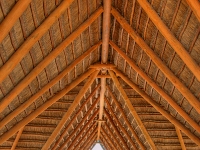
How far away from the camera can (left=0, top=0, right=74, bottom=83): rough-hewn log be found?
5.21 meters

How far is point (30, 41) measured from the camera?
17.3ft

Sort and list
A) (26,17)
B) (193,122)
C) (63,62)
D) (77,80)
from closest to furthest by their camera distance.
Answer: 1. (26,17)
2. (193,122)
3. (63,62)
4. (77,80)

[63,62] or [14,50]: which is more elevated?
[63,62]

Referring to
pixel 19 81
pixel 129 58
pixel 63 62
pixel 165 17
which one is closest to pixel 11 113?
pixel 19 81

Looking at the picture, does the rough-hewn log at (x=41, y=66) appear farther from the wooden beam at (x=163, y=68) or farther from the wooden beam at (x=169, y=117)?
the wooden beam at (x=169, y=117)

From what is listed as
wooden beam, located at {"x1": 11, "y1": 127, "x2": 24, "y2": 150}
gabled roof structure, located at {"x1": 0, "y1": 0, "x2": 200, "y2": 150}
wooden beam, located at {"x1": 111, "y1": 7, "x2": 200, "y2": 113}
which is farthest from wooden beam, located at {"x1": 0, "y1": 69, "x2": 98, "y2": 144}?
wooden beam, located at {"x1": 111, "y1": 7, "x2": 200, "y2": 113}

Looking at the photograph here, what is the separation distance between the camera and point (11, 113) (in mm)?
6898

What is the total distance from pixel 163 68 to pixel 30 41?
9.44ft

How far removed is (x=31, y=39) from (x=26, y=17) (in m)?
0.41

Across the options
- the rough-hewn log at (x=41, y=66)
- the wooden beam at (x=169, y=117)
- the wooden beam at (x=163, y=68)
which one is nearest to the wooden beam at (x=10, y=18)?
the rough-hewn log at (x=41, y=66)

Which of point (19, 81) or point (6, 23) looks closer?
point (6, 23)

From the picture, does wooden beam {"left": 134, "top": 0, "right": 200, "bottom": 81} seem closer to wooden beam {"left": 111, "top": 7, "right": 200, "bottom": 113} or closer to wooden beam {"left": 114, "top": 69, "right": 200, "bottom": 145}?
wooden beam {"left": 111, "top": 7, "right": 200, "bottom": 113}

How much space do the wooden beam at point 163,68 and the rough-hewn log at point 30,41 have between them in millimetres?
1719

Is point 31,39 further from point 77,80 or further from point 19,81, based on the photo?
point 77,80
